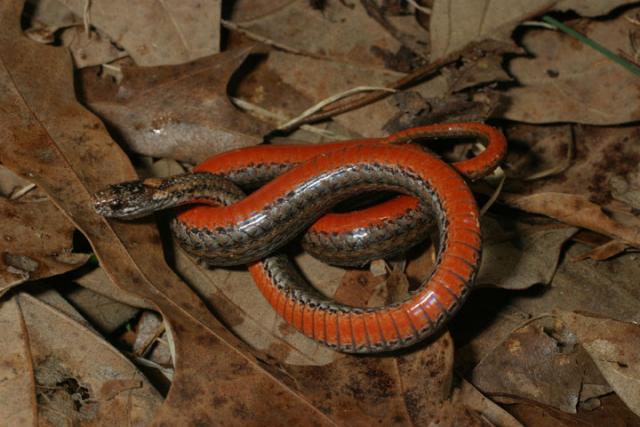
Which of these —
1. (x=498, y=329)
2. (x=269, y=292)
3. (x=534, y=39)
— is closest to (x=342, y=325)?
(x=269, y=292)

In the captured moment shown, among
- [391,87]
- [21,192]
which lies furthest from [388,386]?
[21,192]

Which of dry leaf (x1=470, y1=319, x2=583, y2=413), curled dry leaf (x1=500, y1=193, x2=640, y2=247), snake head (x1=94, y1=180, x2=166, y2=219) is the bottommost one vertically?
dry leaf (x1=470, y1=319, x2=583, y2=413)

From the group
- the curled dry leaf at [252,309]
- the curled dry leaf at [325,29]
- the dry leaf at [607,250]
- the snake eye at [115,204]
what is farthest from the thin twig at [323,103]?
the dry leaf at [607,250]

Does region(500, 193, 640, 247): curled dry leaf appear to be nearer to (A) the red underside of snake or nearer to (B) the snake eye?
(A) the red underside of snake

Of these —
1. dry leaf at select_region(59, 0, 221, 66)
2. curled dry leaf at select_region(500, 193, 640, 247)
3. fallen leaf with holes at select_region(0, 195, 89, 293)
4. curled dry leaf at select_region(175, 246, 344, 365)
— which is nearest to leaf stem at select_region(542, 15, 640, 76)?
curled dry leaf at select_region(500, 193, 640, 247)

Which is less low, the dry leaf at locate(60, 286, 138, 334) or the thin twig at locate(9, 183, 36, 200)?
the thin twig at locate(9, 183, 36, 200)

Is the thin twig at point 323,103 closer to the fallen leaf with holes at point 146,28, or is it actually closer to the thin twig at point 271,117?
the thin twig at point 271,117

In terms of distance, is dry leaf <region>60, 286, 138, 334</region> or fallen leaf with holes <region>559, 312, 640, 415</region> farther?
dry leaf <region>60, 286, 138, 334</region>
